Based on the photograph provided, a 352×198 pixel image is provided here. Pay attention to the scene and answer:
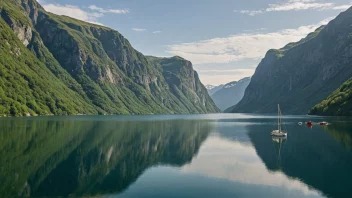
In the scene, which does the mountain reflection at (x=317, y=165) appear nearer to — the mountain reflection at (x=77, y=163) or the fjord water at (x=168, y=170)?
the fjord water at (x=168, y=170)

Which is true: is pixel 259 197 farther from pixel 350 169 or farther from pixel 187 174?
pixel 350 169

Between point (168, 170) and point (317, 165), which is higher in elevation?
point (317, 165)

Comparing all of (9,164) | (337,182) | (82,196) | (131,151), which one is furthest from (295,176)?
(9,164)

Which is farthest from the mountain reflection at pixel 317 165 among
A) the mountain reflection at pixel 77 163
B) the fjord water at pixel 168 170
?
the mountain reflection at pixel 77 163

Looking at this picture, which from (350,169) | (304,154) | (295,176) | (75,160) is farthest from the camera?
(304,154)

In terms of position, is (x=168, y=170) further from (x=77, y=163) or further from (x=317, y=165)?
(x=317, y=165)

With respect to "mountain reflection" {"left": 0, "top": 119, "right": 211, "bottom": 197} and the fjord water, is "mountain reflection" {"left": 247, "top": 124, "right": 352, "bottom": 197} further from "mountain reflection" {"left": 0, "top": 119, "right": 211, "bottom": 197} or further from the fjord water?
"mountain reflection" {"left": 0, "top": 119, "right": 211, "bottom": 197}

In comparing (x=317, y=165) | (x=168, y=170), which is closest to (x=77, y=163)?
(x=168, y=170)

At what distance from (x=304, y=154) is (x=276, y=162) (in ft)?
40.1

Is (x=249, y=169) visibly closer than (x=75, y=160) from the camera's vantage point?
Yes

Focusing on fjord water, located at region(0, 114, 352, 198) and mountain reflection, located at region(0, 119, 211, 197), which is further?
mountain reflection, located at region(0, 119, 211, 197)

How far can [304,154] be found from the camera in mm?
70438

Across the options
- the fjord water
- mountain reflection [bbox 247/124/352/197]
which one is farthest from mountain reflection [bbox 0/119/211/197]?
mountain reflection [bbox 247/124/352/197]

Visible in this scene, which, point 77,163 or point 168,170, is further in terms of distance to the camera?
point 77,163
